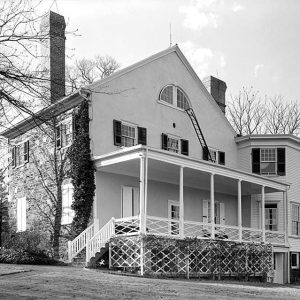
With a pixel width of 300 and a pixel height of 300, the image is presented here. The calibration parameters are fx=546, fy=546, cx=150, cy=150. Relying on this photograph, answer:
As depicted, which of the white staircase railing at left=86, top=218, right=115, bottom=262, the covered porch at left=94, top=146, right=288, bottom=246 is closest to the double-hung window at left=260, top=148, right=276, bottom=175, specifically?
the covered porch at left=94, top=146, right=288, bottom=246

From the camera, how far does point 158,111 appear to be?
82.3ft

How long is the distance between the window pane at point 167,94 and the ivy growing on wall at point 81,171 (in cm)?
509

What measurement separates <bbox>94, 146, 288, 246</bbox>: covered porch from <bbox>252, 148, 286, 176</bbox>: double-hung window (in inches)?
53.4

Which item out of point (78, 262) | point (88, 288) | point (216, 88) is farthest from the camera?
point (216, 88)

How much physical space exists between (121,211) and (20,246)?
4214 millimetres

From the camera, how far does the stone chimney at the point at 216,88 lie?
32.2 metres

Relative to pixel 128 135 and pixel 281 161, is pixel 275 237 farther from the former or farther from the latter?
pixel 128 135

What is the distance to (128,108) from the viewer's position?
23484 millimetres

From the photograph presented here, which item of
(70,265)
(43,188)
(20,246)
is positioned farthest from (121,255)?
(43,188)

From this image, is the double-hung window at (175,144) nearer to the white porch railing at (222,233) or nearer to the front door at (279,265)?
the white porch railing at (222,233)

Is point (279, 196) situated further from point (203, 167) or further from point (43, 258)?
point (43, 258)

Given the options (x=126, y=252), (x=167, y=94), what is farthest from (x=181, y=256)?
(x=167, y=94)

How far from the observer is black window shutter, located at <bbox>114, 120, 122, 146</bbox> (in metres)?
22.6

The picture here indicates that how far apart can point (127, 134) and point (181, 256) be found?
6.02 metres
